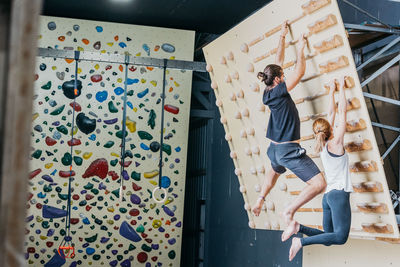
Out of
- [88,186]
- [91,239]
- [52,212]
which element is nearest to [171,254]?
[91,239]

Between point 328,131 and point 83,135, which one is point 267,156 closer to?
point 328,131

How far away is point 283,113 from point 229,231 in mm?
5213

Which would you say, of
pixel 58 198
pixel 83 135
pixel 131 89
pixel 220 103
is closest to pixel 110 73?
pixel 131 89

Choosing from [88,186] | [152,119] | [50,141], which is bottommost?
[88,186]

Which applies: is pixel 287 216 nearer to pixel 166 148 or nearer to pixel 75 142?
pixel 166 148

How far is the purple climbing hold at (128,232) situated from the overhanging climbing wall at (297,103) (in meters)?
3.81

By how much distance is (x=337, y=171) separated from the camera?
16.2 ft

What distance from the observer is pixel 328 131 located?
4.95 m

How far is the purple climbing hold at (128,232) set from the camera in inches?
397

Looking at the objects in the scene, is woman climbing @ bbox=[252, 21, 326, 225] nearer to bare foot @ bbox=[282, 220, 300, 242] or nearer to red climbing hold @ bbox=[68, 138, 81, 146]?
bare foot @ bbox=[282, 220, 300, 242]

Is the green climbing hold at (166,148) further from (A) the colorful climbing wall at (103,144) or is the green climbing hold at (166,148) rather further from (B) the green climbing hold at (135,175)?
(B) the green climbing hold at (135,175)

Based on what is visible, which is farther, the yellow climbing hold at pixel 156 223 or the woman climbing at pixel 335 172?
the yellow climbing hold at pixel 156 223

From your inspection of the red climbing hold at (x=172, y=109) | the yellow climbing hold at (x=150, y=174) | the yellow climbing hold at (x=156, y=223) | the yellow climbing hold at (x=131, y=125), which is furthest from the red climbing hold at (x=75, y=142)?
the yellow climbing hold at (x=156, y=223)

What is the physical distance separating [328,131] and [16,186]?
14.0ft
